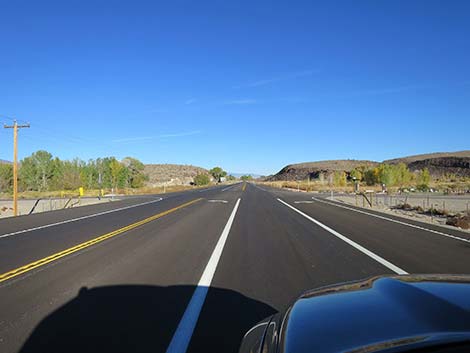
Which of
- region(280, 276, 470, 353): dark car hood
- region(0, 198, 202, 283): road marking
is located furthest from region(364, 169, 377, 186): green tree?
region(280, 276, 470, 353): dark car hood

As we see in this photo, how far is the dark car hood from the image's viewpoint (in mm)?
2043

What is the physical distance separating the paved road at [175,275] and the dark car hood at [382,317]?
1.68 metres

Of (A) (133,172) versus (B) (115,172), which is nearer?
(B) (115,172)

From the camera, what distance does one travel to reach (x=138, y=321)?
4.98 metres

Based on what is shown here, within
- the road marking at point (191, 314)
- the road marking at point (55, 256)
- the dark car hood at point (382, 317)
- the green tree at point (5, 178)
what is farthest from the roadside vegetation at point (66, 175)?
the dark car hood at point (382, 317)

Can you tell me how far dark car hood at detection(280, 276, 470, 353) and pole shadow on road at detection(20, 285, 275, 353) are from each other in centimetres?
169

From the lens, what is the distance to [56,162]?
9625cm

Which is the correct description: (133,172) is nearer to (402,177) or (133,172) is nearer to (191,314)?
(402,177)

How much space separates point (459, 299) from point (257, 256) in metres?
7.06

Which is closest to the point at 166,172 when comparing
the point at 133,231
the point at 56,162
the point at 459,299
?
the point at 56,162

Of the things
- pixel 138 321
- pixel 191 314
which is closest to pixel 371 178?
pixel 191 314

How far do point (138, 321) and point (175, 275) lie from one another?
2.53m

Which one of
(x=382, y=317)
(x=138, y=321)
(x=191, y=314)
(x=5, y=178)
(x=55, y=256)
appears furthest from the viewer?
(x=5, y=178)

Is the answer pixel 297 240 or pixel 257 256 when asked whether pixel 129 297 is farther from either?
pixel 297 240
